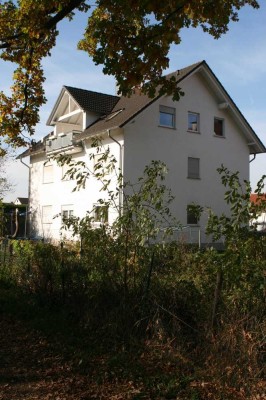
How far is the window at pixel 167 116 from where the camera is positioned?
1013 inches

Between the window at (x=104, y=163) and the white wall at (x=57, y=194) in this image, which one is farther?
the white wall at (x=57, y=194)

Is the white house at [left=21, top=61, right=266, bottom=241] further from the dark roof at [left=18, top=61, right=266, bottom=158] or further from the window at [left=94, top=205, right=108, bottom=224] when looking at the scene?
the window at [left=94, top=205, right=108, bottom=224]

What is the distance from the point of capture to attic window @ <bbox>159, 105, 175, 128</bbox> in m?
25.7

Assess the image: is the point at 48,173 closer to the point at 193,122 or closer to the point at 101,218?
the point at 193,122

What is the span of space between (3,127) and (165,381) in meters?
7.73

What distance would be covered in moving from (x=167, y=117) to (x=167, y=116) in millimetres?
67

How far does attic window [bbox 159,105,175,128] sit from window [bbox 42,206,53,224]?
9.14 meters

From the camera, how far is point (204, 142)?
27266 millimetres

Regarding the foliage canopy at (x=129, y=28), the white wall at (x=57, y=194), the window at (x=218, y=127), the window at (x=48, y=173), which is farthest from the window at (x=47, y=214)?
the foliage canopy at (x=129, y=28)

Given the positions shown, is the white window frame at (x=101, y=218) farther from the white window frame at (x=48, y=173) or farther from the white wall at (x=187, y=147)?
the white window frame at (x=48, y=173)

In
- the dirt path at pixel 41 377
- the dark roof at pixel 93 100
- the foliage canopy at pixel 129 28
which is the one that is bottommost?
the dirt path at pixel 41 377

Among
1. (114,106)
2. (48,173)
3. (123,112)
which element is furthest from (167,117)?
(48,173)

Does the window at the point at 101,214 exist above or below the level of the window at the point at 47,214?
below

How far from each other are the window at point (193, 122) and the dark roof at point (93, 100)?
4.69 m
